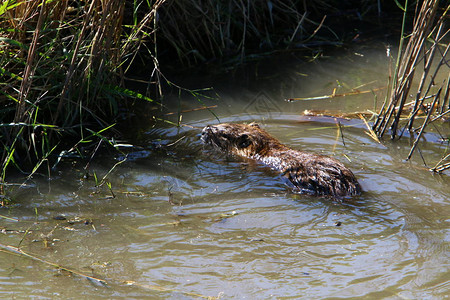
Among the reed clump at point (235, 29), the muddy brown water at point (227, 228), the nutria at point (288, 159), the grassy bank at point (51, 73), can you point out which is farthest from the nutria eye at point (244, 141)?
the reed clump at point (235, 29)

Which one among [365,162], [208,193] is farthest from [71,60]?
[365,162]

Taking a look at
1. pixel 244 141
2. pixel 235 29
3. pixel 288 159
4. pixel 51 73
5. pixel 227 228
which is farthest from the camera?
pixel 235 29

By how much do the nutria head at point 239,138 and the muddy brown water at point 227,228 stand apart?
0.13 m

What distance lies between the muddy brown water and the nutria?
3.8 inches

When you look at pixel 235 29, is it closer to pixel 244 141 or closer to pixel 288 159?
pixel 244 141

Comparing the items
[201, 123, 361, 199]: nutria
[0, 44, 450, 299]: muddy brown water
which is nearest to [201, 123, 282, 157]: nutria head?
[201, 123, 361, 199]: nutria

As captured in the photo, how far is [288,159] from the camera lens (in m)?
4.17

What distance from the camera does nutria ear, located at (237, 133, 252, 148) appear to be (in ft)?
15.4

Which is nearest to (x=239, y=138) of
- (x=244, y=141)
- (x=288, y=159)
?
(x=244, y=141)

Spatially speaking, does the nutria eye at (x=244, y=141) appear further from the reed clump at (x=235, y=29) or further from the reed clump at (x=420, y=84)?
the reed clump at (x=235, y=29)

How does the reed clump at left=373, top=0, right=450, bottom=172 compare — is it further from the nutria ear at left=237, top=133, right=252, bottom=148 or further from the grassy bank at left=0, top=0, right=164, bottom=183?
the grassy bank at left=0, top=0, right=164, bottom=183

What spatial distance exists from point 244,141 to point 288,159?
0.62m

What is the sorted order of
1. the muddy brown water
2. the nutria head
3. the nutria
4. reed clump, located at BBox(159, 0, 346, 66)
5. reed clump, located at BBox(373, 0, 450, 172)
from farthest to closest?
reed clump, located at BBox(159, 0, 346, 66), the nutria head, reed clump, located at BBox(373, 0, 450, 172), the nutria, the muddy brown water

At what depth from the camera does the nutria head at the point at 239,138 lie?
4625mm
